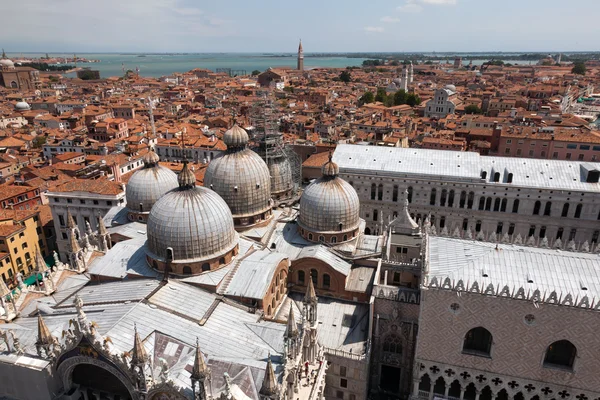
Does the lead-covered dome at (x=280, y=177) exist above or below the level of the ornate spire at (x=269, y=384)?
above

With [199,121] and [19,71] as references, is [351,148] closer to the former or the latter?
[199,121]

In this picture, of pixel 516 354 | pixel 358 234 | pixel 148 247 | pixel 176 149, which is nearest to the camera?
pixel 516 354

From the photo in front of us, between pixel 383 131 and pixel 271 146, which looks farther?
pixel 383 131

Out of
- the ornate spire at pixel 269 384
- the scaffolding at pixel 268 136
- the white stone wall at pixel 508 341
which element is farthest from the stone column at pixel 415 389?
the scaffolding at pixel 268 136

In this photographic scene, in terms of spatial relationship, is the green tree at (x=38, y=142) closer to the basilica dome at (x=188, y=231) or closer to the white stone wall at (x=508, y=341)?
the basilica dome at (x=188, y=231)

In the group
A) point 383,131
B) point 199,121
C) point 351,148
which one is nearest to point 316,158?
point 351,148

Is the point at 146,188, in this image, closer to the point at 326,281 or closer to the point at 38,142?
the point at 326,281
